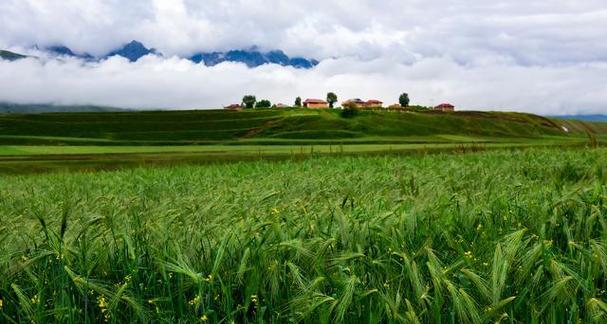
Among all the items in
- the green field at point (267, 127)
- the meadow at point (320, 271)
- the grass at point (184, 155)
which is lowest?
the green field at point (267, 127)

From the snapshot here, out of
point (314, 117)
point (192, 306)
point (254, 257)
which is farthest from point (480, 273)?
point (314, 117)

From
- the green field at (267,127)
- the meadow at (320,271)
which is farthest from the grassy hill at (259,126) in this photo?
the meadow at (320,271)

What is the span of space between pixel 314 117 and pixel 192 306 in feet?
487

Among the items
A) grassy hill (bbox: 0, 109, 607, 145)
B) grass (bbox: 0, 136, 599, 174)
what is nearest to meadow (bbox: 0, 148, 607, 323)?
grass (bbox: 0, 136, 599, 174)

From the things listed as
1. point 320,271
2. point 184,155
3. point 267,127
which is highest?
point 320,271

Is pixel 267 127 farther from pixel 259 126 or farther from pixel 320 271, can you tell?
pixel 320 271

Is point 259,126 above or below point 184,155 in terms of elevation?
below

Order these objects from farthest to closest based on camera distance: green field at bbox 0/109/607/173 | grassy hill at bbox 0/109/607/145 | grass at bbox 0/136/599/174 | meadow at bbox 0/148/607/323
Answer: grassy hill at bbox 0/109/607/145
green field at bbox 0/109/607/173
grass at bbox 0/136/599/174
meadow at bbox 0/148/607/323

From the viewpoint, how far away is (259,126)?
14812cm

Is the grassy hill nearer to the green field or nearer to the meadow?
the green field

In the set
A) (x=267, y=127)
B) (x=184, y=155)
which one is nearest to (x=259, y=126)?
(x=267, y=127)

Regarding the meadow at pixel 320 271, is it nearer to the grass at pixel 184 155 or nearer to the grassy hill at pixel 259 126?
the grass at pixel 184 155

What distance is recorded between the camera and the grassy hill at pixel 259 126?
436 ft

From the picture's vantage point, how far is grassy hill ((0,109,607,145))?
436ft
